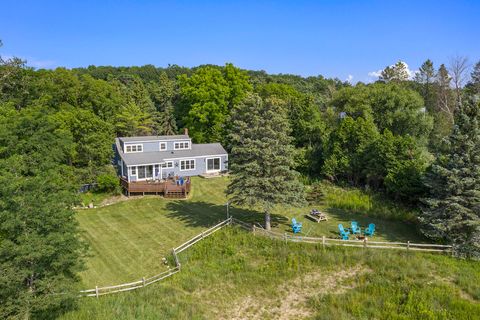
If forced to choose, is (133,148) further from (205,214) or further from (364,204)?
(364,204)

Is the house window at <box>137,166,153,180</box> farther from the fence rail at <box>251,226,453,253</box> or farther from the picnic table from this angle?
the fence rail at <box>251,226,453,253</box>

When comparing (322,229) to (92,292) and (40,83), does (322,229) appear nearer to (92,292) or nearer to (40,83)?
(92,292)

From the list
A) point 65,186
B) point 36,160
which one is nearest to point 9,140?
point 36,160

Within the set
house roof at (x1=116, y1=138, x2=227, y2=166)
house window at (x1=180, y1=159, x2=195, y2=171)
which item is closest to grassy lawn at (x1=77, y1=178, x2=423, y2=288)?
house roof at (x1=116, y1=138, x2=227, y2=166)

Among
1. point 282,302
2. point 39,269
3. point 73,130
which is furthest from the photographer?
point 73,130

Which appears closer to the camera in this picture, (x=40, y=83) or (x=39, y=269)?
(x=39, y=269)

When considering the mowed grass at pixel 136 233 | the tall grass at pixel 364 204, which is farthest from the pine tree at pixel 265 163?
the tall grass at pixel 364 204

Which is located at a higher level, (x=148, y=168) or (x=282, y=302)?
(x=148, y=168)

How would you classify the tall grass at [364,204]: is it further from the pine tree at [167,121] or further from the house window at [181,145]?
the pine tree at [167,121]

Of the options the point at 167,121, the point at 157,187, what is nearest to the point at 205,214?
the point at 157,187
